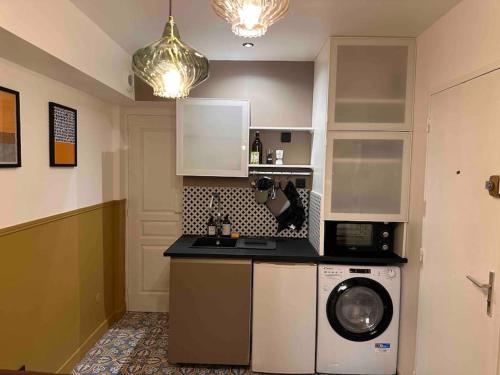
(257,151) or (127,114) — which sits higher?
(127,114)

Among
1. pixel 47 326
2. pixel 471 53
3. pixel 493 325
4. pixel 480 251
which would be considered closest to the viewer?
pixel 493 325

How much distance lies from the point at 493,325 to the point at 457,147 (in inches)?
38.1

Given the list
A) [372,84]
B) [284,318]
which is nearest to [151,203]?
[284,318]

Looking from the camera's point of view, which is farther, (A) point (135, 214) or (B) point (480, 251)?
(A) point (135, 214)

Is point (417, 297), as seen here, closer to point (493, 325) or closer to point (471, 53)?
point (493, 325)

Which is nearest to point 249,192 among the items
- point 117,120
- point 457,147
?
point 117,120

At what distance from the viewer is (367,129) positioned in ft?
8.25

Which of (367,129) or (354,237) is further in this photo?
(354,237)

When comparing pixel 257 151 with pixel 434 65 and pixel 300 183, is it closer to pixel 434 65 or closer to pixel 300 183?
pixel 300 183

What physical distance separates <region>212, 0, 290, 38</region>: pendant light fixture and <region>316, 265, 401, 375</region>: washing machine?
6.53 ft

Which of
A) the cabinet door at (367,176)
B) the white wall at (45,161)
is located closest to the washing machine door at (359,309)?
the cabinet door at (367,176)

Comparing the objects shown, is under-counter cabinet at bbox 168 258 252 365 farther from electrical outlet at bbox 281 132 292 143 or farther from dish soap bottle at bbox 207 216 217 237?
electrical outlet at bbox 281 132 292 143

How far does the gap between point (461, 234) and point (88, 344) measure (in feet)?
10.1

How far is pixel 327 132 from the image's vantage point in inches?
99.7
